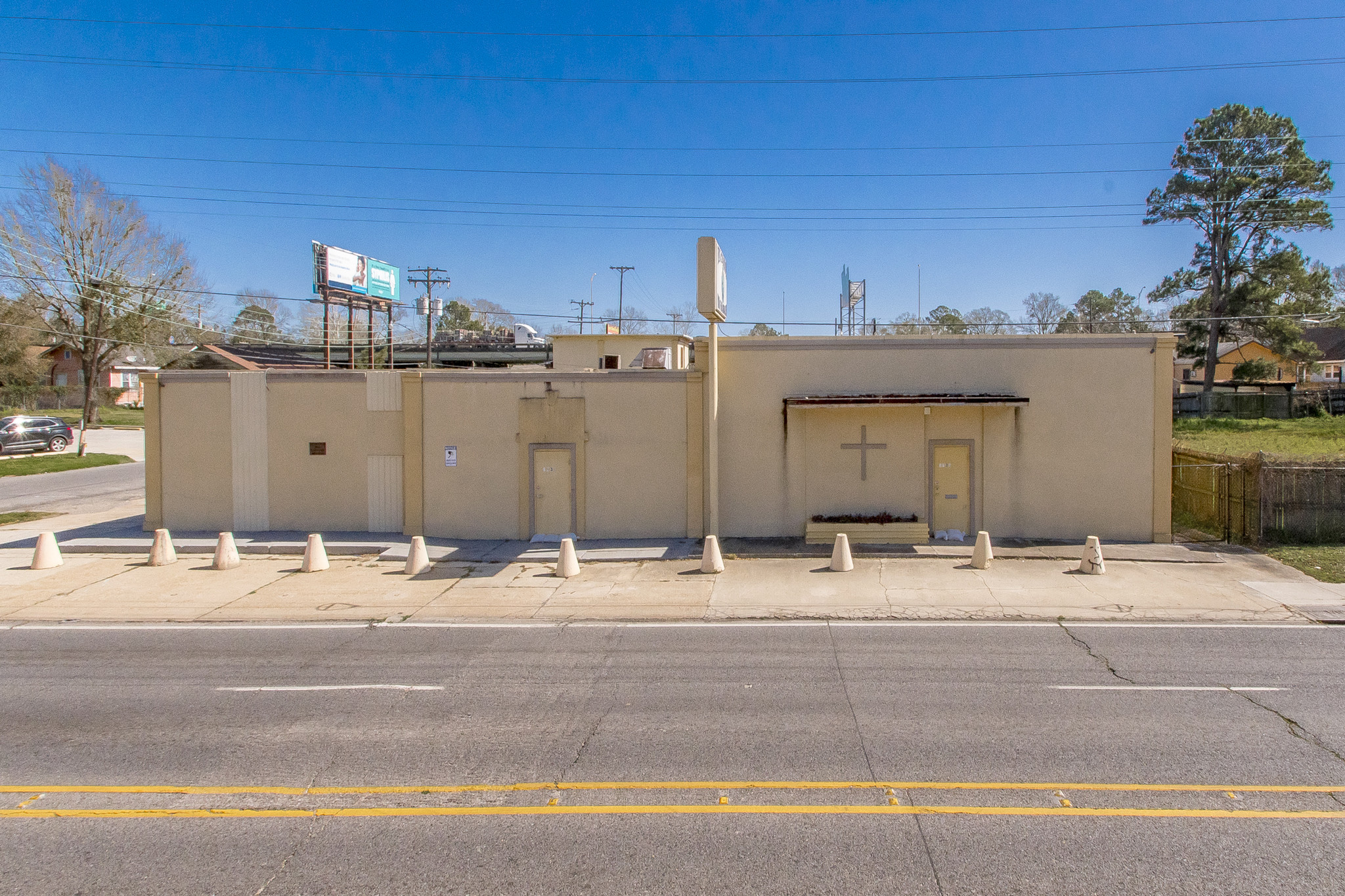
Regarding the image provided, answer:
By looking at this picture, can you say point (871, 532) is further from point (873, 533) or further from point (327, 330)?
point (327, 330)

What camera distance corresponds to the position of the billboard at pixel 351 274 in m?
25.0

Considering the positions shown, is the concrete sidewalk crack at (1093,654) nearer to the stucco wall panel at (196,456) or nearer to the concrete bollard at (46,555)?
the stucco wall panel at (196,456)

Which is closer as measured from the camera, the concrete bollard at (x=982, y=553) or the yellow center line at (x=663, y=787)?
the yellow center line at (x=663, y=787)

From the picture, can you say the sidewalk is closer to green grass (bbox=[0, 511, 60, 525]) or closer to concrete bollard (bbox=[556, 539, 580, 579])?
concrete bollard (bbox=[556, 539, 580, 579])

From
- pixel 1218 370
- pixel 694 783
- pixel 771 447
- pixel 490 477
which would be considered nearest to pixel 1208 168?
pixel 1218 370

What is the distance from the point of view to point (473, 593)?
12.4m

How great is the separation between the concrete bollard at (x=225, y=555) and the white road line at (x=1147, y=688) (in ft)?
44.0

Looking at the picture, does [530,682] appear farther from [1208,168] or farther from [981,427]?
[1208,168]

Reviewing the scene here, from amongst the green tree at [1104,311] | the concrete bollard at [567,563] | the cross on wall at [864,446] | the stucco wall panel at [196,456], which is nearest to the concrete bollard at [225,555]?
the stucco wall panel at [196,456]

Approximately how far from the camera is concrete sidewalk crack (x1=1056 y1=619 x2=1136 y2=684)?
26.4ft

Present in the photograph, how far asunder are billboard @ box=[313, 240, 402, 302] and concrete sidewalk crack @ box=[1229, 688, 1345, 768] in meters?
25.2

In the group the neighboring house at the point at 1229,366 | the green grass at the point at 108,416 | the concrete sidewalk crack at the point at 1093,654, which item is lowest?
the concrete sidewalk crack at the point at 1093,654

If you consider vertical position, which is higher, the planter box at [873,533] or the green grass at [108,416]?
the green grass at [108,416]

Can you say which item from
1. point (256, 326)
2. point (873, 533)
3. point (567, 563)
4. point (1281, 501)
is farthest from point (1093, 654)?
point (256, 326)
